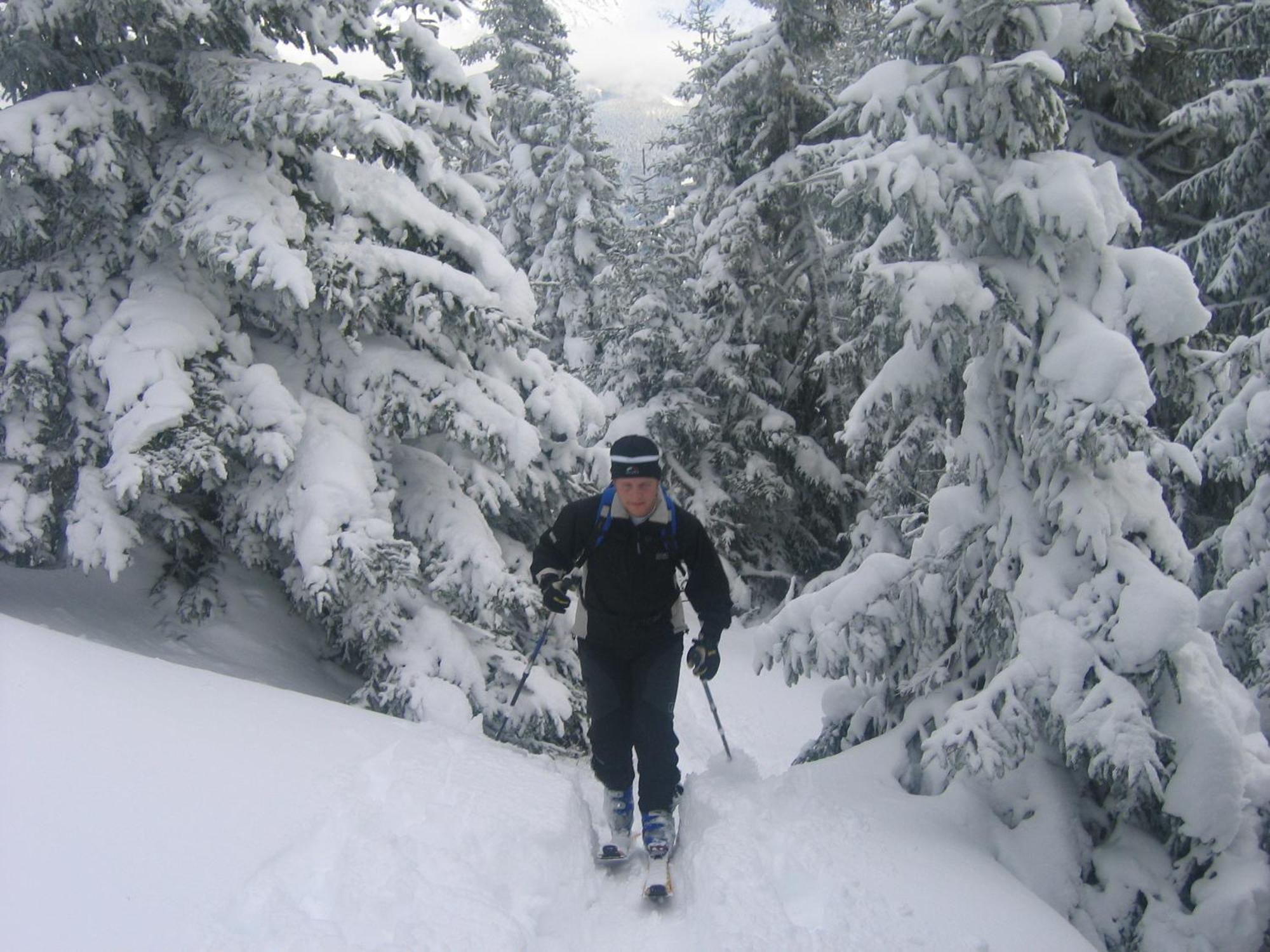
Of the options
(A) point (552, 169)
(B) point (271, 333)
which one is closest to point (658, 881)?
(B) point (271, 333)

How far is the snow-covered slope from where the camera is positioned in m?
3.11

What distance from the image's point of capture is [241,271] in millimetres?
6281

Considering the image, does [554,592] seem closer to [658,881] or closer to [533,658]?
[533,658]

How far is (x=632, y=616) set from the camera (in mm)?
4832

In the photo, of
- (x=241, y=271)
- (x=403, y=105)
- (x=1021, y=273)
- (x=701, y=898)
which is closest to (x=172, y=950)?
(x=701, y=898)

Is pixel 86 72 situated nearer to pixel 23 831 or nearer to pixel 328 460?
pixel 328 460

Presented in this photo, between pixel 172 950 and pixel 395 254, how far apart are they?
18.3ft

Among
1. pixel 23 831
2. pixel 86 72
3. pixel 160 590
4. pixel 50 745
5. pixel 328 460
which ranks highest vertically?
pixel 86 72

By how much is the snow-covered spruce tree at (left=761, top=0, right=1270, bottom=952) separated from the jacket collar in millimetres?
1513

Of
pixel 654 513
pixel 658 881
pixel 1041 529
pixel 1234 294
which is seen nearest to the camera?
pixel 658 881

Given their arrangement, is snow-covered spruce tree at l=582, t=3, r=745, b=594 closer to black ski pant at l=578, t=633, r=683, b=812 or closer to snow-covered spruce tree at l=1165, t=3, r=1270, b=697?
snow-covered spruce tree at l=1165, t=3, r=1270, b=697

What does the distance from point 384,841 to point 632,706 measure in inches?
61.6

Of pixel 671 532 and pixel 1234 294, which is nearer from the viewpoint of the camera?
pixel 671 532

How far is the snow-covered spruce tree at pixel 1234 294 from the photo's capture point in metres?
7.31
